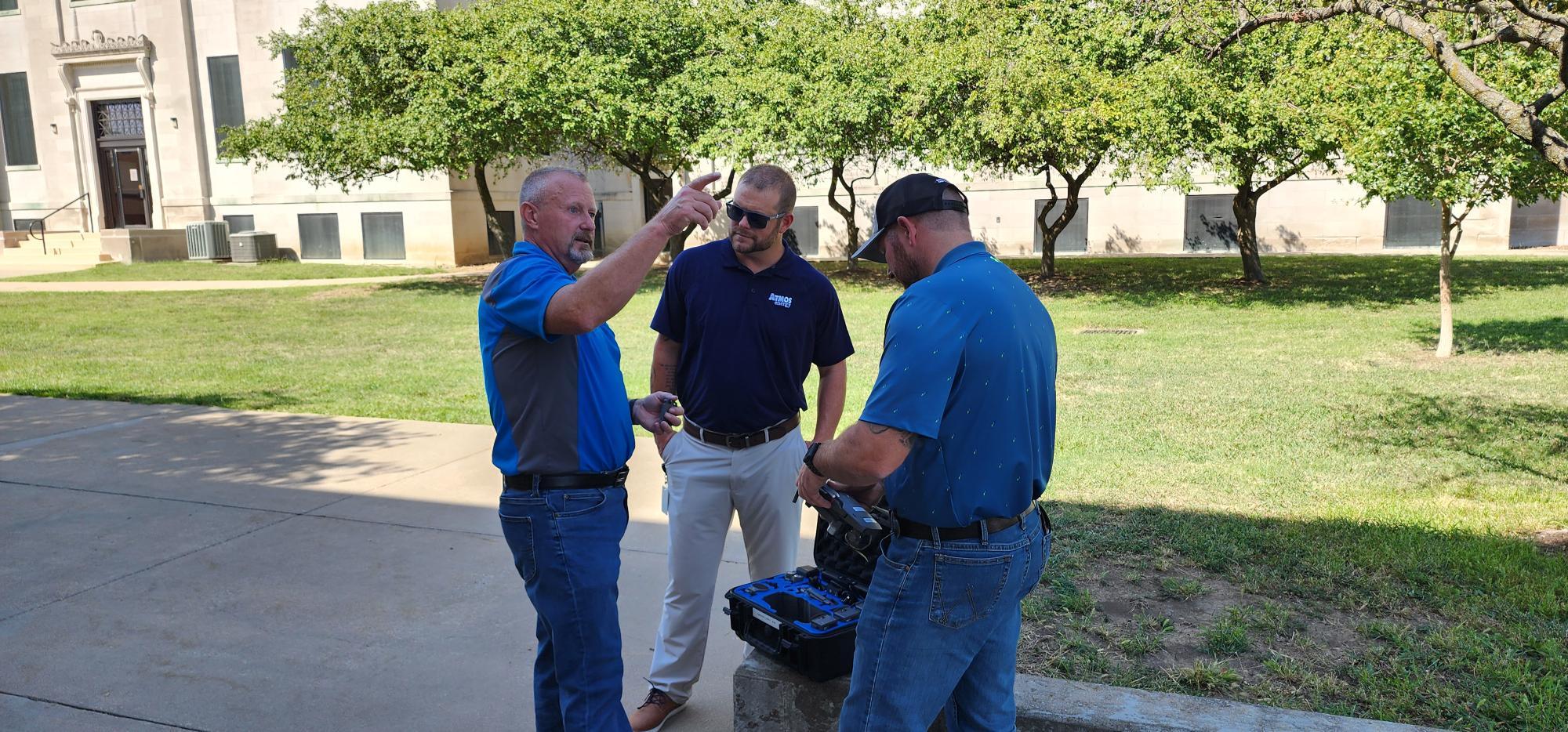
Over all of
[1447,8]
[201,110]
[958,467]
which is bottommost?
[958,467]

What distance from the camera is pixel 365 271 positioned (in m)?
28.5

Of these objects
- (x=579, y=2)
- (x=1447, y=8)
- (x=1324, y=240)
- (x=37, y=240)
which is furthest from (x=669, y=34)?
(x=37, y=240)

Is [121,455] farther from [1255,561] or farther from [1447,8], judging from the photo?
[1447,8]

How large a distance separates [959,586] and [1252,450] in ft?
19.8

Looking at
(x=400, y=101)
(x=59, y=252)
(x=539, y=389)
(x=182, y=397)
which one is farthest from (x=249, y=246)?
(x=539, y=389)

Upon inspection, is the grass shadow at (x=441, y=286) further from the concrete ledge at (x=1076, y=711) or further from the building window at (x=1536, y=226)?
the building window at (x=1536, y=226)

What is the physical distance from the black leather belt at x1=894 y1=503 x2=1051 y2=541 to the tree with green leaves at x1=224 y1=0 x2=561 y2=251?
19.0 m

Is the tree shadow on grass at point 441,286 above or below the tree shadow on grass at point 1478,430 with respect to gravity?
above

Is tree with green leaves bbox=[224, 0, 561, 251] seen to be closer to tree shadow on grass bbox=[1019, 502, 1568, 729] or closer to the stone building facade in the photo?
the stone building facade

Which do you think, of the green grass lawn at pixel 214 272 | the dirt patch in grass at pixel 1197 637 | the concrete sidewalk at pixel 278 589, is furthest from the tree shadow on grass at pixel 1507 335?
the green grass lawn at pixel 214 272

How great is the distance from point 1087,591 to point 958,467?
2585 millimetres

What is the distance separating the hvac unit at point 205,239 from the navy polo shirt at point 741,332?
106 ft

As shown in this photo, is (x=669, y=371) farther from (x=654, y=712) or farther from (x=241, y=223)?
(x=241, y=223)

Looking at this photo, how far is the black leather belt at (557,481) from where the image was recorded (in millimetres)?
3047
